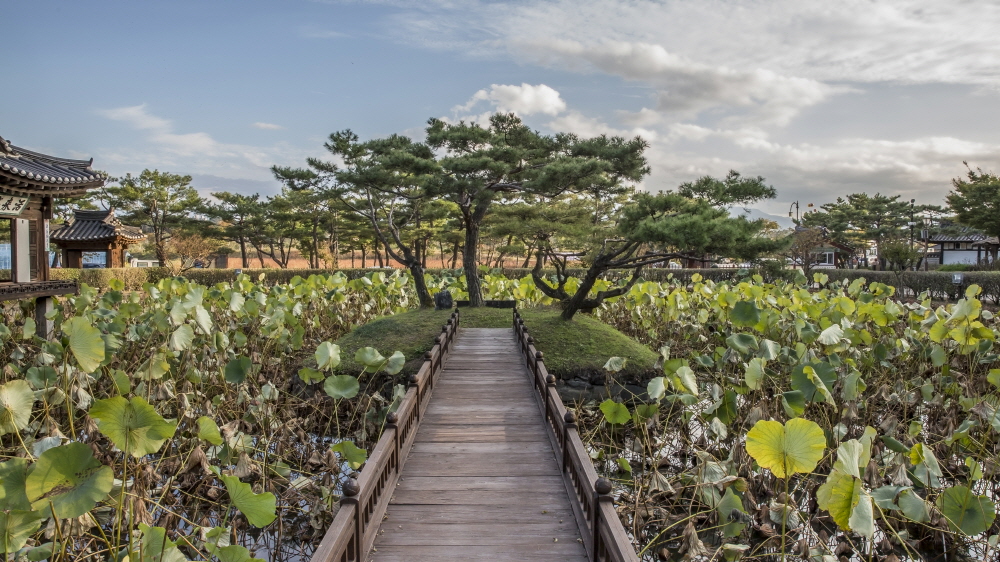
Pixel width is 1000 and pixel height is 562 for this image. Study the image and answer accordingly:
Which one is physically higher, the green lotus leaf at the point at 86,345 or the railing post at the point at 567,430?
the green lotus leaf at the point at 86,345

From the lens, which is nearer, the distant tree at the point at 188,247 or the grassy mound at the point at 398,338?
the grassy mound at the point at 398,338

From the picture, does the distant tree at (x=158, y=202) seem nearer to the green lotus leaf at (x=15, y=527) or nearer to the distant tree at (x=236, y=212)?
the distant tree at (x=236, y=212)

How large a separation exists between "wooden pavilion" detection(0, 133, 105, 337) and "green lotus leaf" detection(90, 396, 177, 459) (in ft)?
32.1

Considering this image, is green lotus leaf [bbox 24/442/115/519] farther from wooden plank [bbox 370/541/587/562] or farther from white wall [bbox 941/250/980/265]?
white wall [bbox 941/250/980/265]

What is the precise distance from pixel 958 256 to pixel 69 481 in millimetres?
52249

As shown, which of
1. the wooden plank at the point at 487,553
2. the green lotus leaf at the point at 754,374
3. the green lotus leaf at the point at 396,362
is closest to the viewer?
the wooden plank at the point at 487,553

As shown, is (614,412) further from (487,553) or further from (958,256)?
(958,256)

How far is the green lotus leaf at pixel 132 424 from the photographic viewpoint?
321 centimetres

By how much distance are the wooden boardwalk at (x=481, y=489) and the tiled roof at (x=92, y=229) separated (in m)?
27.4

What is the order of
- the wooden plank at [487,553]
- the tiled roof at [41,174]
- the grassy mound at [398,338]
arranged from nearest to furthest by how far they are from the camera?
the wooden plank at [487,553], the grassy mound at [398,338], the tiled roof at [41,174]

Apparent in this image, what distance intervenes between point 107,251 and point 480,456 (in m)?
30.8

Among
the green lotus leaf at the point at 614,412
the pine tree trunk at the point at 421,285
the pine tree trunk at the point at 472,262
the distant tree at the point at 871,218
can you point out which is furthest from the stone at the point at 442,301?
the distant tree at the point at 871,218

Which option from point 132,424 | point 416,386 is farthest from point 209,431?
point 416,386

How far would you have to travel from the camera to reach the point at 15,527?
3305mm
